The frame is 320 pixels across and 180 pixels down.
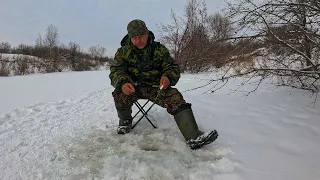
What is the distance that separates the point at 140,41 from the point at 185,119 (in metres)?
0.99

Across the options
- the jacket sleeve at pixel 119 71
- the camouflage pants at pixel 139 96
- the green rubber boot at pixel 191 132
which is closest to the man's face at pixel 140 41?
the jacket sleeve at pixel 119 71

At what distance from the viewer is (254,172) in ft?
7.73

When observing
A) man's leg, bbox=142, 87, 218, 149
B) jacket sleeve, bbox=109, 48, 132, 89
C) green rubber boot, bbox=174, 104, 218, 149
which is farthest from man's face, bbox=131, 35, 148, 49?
green rubber boot, bbox=174, 104, 218, 149

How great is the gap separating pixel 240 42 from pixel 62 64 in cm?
1837

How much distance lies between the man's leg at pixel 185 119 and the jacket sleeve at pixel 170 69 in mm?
109

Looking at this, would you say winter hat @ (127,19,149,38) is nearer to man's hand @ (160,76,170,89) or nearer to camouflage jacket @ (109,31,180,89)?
camouflage jacket @ (109,31,180,89)

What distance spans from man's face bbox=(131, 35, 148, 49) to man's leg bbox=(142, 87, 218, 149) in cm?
57

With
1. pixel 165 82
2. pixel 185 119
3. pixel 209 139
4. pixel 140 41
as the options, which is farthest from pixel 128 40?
pixel 209 139

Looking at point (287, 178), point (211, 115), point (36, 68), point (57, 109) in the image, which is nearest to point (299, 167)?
point (287, 178)

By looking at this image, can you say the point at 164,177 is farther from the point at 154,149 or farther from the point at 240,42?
the point at 240,42

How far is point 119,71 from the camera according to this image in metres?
3.33

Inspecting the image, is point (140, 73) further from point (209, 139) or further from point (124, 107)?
point (209, 139)

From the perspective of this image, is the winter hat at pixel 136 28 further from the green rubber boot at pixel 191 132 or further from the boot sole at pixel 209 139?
the boot sole at pixel 209 139

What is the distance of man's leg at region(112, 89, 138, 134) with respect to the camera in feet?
11.0
